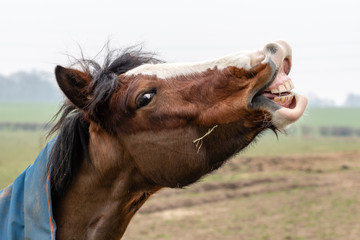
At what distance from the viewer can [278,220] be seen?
10.6 m

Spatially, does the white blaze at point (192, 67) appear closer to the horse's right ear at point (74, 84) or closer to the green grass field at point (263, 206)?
the horse's right ear at point (74, 84)

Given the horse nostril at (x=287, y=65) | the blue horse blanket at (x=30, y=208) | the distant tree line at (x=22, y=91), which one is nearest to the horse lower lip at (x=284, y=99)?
the horse nostril at (x=287, y=65)

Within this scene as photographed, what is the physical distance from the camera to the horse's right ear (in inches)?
97.1

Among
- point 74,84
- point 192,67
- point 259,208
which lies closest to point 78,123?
point 74,84

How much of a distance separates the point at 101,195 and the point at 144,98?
70cm

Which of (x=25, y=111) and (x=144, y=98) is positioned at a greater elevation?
(x=144, y=98)

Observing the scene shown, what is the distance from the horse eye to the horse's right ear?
359 mm

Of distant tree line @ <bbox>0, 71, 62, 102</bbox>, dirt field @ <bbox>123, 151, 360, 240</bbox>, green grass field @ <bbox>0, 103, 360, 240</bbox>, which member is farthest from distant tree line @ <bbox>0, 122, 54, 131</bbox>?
distant tree line @ <bbox>0, 71, 62, 102</bbox>

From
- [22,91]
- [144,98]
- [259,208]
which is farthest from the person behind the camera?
[22,91]

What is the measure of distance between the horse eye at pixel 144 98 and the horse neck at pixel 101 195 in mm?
306

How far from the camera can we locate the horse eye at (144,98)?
8.30 feet

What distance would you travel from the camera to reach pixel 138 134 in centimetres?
255

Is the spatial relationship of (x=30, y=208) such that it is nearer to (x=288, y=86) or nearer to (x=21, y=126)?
(x=288, y=86)

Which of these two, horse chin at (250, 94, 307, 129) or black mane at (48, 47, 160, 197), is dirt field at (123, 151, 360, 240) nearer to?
black mane at (48, 47, 160, 197)
